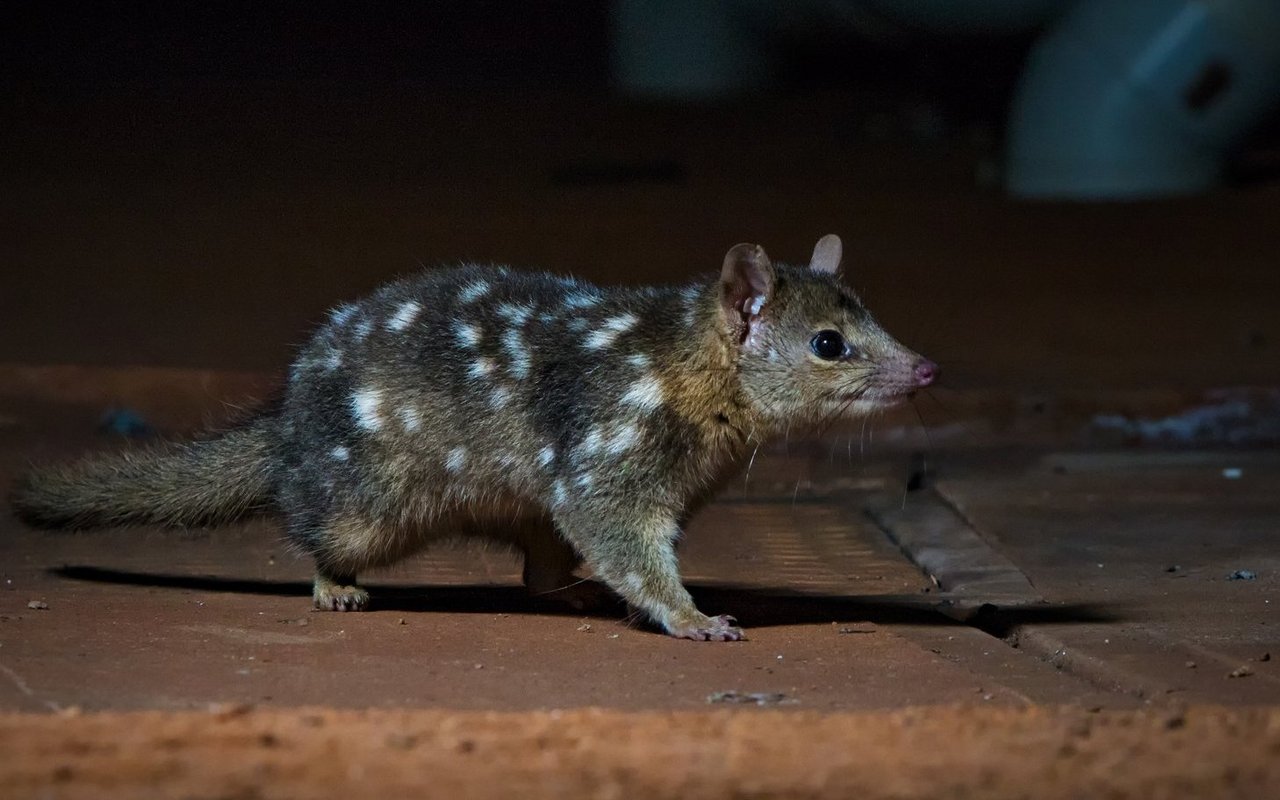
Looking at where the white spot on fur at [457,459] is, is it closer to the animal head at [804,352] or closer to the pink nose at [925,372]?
the animal head at [804,352]

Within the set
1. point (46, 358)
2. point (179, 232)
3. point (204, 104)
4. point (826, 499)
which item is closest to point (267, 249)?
point (179, 232)

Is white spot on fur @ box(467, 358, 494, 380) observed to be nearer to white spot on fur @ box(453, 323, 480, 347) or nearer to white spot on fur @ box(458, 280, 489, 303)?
white spot on fur @ box(453, 323, 480, 347)

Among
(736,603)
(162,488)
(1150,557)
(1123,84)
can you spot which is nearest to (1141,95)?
(1123,84)

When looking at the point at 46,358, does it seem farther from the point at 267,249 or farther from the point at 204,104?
the point at 204,104

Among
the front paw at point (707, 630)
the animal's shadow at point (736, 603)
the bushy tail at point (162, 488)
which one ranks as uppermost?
the bushy tail at point (162, 488)

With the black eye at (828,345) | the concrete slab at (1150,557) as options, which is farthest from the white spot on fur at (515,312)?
the concrete slab at (1150,557)

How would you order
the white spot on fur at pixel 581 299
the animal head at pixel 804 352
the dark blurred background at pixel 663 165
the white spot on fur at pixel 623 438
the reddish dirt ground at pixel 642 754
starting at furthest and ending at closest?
1. the dark blurred background at pixel 663 165
2. the white spot on fur at pixel 581 299
3. the animal head at pixel 804 352
4. the white spot on fur at pixel 623 438
5. the reddish dirt ground at pixel 642 754

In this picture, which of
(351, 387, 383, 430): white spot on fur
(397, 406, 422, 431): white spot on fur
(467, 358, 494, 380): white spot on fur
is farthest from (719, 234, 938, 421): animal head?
(351, 387, 383, 430): white spot on fur
